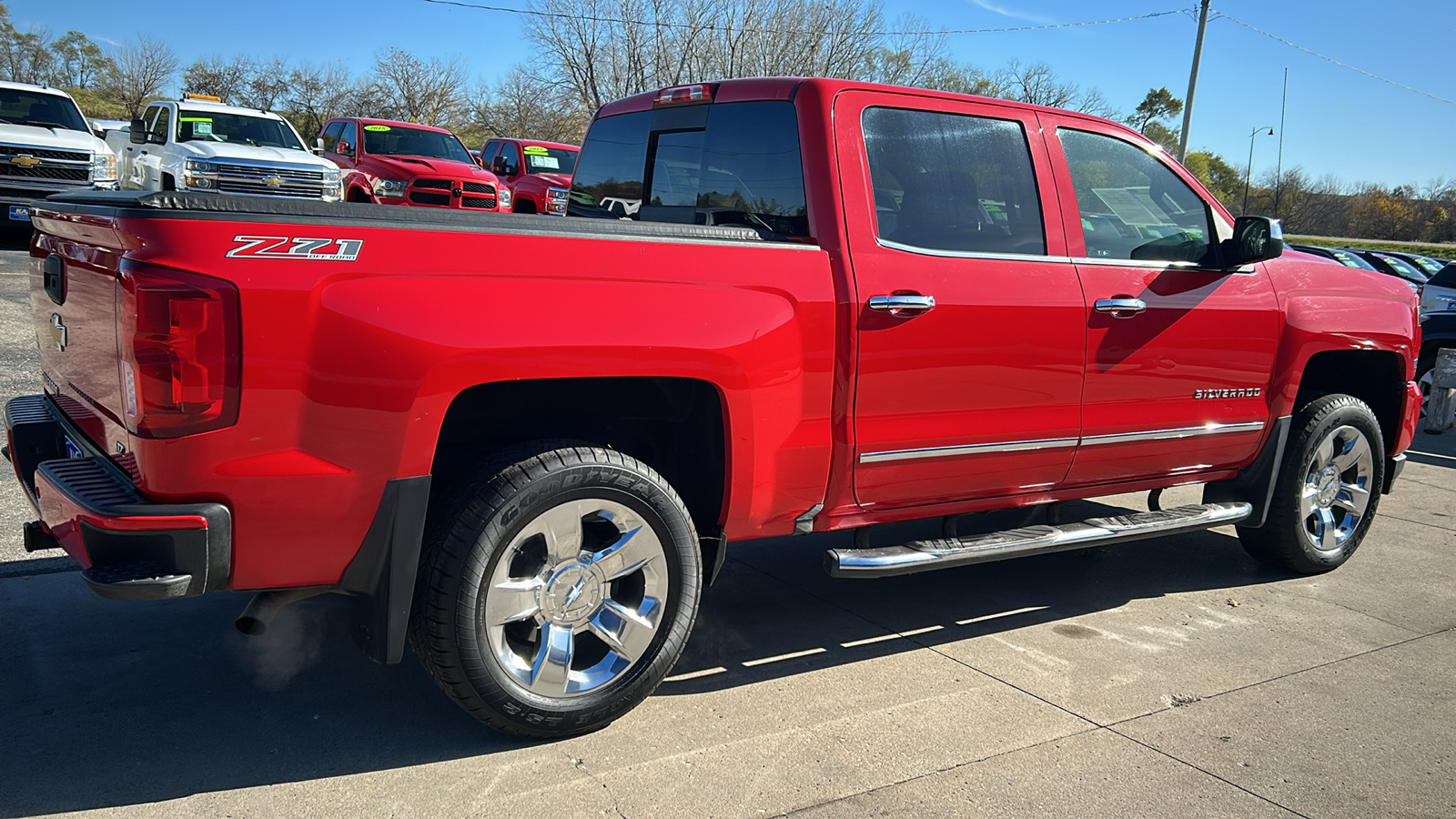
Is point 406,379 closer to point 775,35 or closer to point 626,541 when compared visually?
point 626,541

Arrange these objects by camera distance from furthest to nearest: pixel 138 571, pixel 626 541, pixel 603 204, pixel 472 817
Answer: pixel 603 204 < pixel 626 541 < pixel 472 817 < pixel 138 571

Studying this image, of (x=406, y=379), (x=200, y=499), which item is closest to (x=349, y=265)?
(x=406, y=379)

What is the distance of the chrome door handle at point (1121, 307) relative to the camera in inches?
166

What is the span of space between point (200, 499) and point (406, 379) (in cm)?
56

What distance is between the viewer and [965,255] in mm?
3943

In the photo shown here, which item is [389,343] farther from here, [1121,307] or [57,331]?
[1121,307]

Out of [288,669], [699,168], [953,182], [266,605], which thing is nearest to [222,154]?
[699,168]

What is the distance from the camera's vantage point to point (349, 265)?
2738 millimetres

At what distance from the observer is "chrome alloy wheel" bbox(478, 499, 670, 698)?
3.15m

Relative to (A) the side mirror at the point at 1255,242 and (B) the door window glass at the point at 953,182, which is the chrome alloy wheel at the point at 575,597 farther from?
(A) the side mirror at the point at 1255,242

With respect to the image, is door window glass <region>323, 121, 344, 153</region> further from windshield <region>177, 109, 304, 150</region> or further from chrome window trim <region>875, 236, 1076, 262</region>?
chrome window trim <region>875, 236, 1076, 262</region>

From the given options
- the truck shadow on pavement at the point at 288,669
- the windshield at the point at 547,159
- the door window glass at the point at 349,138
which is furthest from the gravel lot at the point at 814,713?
the windshield at the point at 547,159

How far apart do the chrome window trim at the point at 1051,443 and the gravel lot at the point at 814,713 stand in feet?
2.54

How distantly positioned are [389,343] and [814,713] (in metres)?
1.79
